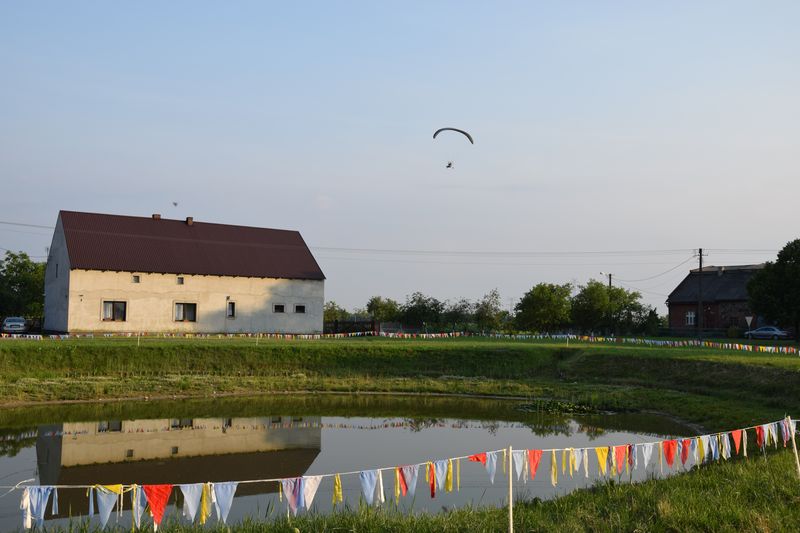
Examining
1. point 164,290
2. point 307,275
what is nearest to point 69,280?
→ point 164,290

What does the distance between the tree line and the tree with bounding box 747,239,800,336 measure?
15.5 m

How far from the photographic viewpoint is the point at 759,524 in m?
11.2

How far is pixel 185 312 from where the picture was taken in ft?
170

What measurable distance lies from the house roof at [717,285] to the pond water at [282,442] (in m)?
50.9

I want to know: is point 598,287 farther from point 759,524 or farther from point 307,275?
point 759,524

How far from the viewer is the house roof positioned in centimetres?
7425

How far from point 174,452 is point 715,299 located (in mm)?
65744

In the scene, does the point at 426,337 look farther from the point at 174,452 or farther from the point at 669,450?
the point at 669,450

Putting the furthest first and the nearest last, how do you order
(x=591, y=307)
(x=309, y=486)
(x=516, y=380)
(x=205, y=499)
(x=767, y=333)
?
(x=591, y=307), (x=767, y=333), (x=516, y=380), (x=309, y=486), (x=205, y=499)

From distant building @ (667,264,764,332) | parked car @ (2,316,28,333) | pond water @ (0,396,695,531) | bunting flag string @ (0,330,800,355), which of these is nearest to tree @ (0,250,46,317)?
parked car @ (2,316,28,333)

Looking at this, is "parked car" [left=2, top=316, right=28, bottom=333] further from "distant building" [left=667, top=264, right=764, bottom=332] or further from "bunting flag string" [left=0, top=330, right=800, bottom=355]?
"distant building" [left=667, top=264, right=764, bottom=332]

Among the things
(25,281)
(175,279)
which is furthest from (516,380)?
(25,281)

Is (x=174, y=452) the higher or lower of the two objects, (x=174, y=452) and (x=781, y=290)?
the lower

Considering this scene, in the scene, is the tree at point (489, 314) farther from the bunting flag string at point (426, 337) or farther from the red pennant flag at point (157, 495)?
the red pennant flag at point (157, 495)
